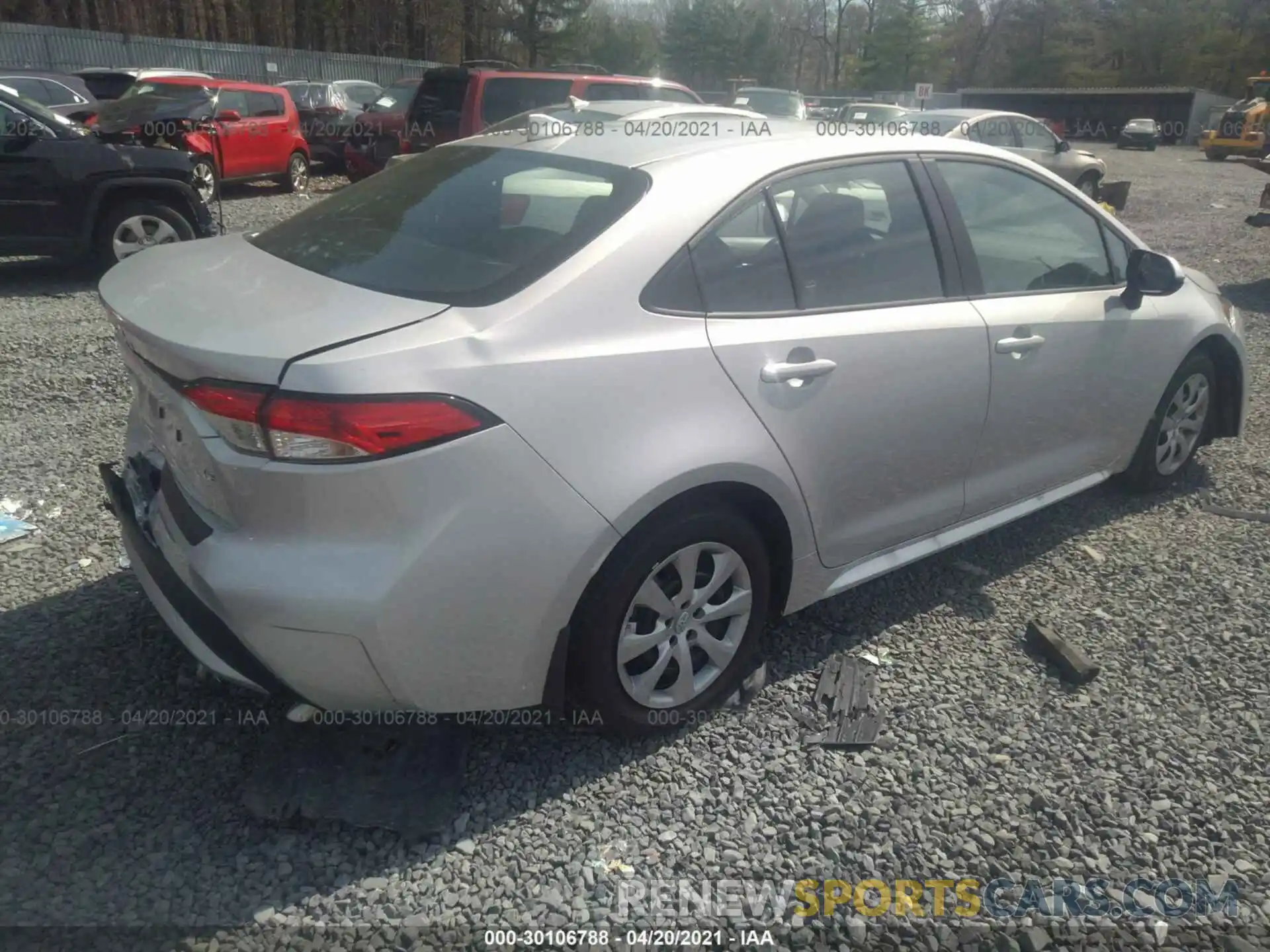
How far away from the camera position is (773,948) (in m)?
2.20

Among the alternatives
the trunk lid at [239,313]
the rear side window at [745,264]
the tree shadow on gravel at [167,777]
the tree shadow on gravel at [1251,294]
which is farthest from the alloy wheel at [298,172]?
the rear side window at [745,264]

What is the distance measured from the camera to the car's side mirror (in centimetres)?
379

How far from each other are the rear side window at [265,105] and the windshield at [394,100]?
158 centimetres

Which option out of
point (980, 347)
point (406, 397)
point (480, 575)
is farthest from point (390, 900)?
point (980, 347)

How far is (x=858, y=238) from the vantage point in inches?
122

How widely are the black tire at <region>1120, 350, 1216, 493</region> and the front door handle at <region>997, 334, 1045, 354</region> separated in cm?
114

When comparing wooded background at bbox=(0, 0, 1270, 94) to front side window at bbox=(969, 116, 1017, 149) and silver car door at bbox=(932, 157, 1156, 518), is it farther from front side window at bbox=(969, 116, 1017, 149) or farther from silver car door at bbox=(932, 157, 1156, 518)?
silver car door at bbox=(932, 157, 1156, 518)

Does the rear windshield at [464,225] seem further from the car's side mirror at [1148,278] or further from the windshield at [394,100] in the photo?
the windshield at [394,100]

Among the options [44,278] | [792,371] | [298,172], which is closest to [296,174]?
[298,172]

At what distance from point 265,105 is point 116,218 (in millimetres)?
7376

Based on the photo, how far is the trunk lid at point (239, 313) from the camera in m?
2.17

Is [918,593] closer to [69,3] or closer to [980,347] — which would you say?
[980,347]

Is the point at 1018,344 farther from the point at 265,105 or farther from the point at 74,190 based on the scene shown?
the point at 265,105

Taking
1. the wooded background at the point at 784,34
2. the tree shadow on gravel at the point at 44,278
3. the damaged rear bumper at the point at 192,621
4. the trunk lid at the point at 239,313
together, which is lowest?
the tree shadow on gravel at the point at 44,278
